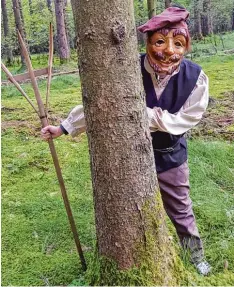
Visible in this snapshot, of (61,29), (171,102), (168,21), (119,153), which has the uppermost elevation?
(61,29)

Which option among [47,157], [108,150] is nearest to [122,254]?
[108,150]

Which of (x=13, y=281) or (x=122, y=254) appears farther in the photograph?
(x=13, y=281)

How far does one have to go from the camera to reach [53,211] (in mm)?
3109

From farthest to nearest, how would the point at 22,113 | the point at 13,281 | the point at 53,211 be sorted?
the point at 22,113, the point at 53,211, the point at 13,281

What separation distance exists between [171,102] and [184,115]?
0.10 m

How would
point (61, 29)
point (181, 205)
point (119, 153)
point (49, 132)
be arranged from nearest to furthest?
point (119, 153) < point (49, 132) < point (181, 205) < point (61, 29)

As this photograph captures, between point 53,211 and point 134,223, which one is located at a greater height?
point 134,223

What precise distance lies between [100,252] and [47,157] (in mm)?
2475

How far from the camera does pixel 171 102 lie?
209cm

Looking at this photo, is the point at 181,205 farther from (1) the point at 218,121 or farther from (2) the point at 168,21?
(1) the point at 218,121

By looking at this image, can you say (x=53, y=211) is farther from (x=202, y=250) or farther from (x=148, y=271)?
(x=148, y=271)

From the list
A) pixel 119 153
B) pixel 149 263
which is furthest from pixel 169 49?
pixel 149 263

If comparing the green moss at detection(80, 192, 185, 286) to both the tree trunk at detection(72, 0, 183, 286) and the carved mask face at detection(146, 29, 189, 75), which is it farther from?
the carved mask face at detection(146, 29, 189, 75)

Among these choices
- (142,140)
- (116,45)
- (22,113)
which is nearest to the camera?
(116,45)
